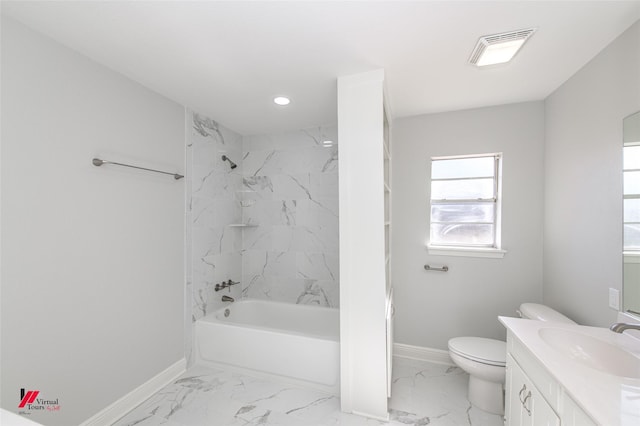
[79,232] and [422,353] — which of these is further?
[422,353]

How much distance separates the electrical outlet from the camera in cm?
150

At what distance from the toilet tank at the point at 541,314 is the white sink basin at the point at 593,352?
0.49 meters

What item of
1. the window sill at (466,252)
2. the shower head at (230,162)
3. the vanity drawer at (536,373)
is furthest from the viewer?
the shower head at (230,162)

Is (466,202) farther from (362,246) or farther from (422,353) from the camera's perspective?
(422,353)

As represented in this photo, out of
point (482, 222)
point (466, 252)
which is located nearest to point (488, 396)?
point (466, 252)

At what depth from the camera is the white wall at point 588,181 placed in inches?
58.9

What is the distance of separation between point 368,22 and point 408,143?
1.43 meters

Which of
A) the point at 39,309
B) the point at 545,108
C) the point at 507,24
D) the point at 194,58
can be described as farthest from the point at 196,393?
the point at 545,108

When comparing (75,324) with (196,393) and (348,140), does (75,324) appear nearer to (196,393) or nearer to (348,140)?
(196,393)

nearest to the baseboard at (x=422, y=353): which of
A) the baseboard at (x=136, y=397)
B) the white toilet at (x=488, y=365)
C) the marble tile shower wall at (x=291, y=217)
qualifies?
the white toilet at (x=488, y=365)

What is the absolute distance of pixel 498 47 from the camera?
5.10 ft

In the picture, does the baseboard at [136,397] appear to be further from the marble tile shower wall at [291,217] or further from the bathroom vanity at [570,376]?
the bathroom vanity at [570,376]

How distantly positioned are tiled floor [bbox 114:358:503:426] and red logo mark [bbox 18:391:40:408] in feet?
1.95

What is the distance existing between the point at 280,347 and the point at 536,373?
1.72 metres
